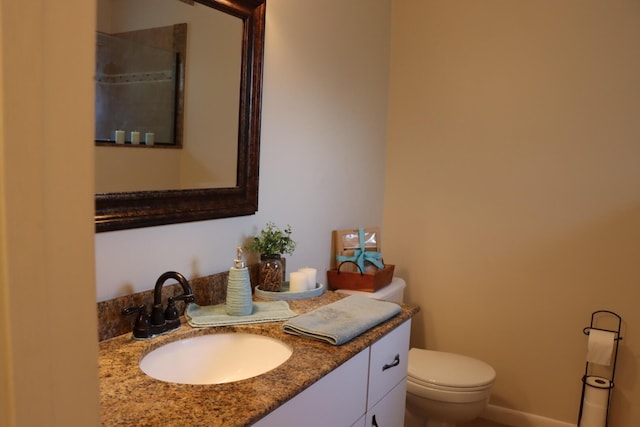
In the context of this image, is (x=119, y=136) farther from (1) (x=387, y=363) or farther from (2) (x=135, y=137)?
(1) (x=387, y=363)

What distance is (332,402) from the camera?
1355mm

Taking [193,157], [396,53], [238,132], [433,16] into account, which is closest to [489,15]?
[433,16]

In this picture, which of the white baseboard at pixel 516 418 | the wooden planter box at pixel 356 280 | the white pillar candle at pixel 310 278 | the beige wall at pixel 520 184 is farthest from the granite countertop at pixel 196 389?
the white baseboard at pixel 516 418

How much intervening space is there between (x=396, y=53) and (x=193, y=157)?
1.71 metres

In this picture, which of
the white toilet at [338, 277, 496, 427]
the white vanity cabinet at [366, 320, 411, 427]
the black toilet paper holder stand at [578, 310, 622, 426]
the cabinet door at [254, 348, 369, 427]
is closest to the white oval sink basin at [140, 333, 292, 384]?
the cabinet door at [254, 348, 369, 427]

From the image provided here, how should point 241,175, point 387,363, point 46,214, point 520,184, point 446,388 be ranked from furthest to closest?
point 520,184 < point 446,388 < point 241,175 < point 387,363 < point 46,214

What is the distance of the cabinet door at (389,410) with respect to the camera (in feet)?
5.40

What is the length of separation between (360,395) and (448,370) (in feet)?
3.32

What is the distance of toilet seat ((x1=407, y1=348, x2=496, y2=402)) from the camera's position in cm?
227

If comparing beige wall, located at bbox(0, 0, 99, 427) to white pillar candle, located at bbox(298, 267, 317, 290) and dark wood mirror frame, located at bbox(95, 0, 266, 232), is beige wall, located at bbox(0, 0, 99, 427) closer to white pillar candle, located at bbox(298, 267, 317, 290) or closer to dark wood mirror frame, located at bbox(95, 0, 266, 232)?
dark wood mirror frame, located at bbox(95, 0, 266, 232)

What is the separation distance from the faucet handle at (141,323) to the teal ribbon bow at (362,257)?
4.08 ft

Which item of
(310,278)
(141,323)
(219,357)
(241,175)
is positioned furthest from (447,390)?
(141,323)

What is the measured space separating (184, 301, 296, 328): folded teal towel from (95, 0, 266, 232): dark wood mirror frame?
29 centimetres

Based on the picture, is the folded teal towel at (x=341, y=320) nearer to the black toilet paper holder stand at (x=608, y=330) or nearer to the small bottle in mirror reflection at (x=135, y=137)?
the small bottle in mirror reflection at (x=135, y=137)
